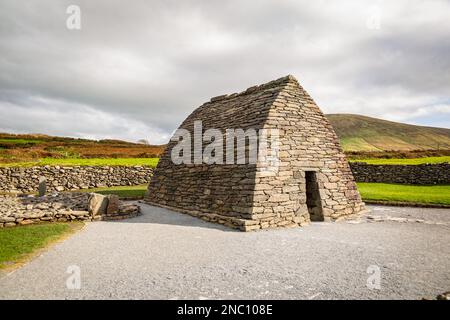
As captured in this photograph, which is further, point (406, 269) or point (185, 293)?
point (406, 269)

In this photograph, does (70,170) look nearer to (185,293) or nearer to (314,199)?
(314,199)

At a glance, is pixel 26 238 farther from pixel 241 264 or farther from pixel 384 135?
pixel 384 135

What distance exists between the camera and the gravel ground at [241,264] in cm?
459

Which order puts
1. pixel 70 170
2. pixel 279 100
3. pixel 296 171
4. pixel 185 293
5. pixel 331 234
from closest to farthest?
1. pixel 185 293
2. pixel 331 234
3. pixel 296 171
4. pixel 279 100
5. pixel 70 170

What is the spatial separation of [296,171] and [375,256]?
4.48m

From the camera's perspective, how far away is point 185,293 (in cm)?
454

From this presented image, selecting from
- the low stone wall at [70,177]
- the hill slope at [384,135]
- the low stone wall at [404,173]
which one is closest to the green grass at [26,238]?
the low stone wall at [70,177]

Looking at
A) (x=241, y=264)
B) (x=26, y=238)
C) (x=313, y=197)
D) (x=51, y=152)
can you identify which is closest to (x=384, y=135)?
(x=313, y=197)

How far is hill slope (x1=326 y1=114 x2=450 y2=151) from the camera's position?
8119 centimetres

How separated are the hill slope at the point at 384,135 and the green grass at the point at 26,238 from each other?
77205 mm

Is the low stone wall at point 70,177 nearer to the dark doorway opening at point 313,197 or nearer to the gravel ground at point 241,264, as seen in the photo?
the gravel ground at point 241,264

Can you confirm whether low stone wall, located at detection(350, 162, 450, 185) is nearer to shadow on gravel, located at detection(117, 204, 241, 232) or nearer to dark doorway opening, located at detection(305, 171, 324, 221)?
dark doorway opening, located at detection(305, 171, 324, 221)

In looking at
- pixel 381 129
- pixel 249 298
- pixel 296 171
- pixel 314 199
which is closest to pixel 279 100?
pixel 296 171

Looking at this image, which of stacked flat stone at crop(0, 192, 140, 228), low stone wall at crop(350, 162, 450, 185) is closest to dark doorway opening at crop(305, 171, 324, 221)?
stacked flat stone at crop(0, 192, 140, 228)
